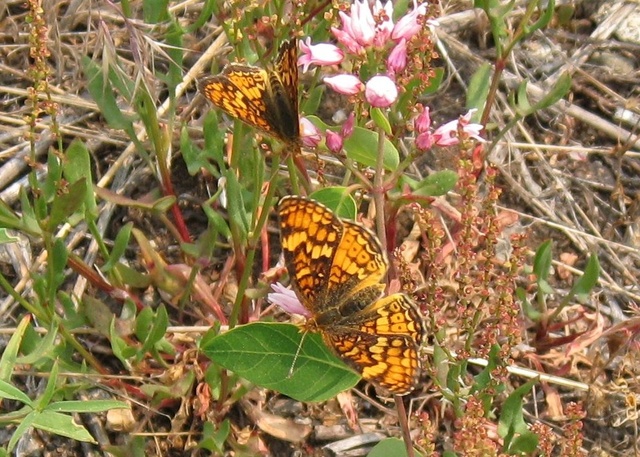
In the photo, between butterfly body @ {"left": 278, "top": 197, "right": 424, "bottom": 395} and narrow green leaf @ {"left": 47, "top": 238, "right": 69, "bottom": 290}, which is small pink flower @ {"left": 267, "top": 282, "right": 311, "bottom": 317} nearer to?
butterfly body @ {"left": 278, "top": 197, "right": 424, "bottom": 395}

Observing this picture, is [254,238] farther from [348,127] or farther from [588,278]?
[588,278]

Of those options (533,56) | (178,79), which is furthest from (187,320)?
(533,56)

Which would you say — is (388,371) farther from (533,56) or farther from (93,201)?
(533,56)

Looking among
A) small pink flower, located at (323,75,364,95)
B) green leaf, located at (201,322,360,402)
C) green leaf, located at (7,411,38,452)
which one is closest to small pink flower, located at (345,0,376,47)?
small pink flower, located at (323,75,364,95)

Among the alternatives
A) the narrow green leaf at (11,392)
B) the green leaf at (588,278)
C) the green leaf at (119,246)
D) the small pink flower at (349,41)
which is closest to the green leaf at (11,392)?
the narrow green leaf at (11,392)

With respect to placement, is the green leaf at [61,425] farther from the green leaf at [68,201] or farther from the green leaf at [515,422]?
the green leaf at [515,422]
